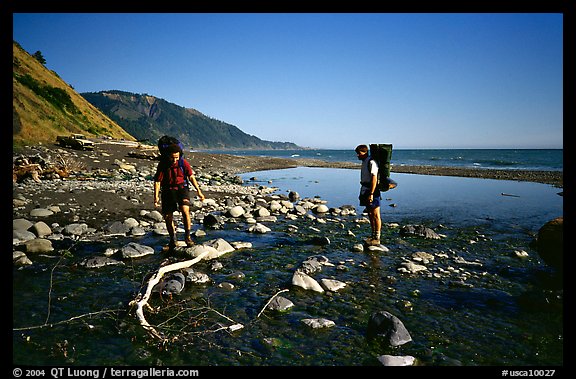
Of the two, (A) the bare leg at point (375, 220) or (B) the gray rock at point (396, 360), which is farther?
(A) the bare leg at point (375, 220)

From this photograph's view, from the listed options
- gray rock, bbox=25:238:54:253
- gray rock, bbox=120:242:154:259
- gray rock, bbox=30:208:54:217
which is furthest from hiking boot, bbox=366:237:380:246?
gray rock, bbox=30:208:54:217

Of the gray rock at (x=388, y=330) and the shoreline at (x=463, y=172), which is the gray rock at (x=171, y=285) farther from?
the shoreline at (x=463, y=172)

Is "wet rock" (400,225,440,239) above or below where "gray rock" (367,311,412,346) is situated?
above

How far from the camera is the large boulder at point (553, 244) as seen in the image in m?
6.58

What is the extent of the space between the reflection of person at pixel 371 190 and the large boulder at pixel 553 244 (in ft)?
12.8

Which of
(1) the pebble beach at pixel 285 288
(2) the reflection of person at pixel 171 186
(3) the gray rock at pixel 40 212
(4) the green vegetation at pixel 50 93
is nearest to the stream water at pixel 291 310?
(1) the pebble beach at pixel 285 288

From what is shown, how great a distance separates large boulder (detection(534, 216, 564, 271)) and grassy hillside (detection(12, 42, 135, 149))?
28.7 m

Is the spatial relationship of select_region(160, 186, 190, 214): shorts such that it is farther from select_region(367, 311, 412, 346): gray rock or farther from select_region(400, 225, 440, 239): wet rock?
select_region(400, 225, 440, 239): wet rock

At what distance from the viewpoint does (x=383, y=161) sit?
8.86 meters

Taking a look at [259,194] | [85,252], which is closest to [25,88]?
[259,194]

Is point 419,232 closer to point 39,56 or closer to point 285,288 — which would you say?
point 285,288

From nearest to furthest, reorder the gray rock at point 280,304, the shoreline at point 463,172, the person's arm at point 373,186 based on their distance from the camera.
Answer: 1. the gray rock at point 280,304
2. the person's arm at point 373,186
3. the shoreline at point 463,172

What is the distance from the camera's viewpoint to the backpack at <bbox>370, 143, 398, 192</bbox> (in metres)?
8.77
